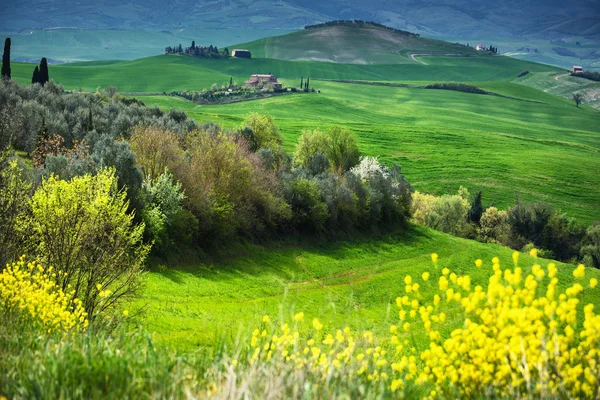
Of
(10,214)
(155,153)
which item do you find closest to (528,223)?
(155,153)

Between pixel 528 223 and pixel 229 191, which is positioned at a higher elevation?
pixel 229 191

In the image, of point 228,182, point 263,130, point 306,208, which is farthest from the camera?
point 263,130

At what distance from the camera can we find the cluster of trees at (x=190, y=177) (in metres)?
57.6

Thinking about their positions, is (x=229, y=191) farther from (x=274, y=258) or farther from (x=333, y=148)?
(x=333, y=148)

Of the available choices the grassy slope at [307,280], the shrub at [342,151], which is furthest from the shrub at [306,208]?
the shrub at [342,151]

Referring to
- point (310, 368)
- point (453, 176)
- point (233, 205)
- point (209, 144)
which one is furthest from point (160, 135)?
point (453, 176)

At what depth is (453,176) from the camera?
147875 millimetres

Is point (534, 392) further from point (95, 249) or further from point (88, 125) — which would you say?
point (88, 125)

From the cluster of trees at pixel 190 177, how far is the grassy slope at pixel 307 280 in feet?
10.9

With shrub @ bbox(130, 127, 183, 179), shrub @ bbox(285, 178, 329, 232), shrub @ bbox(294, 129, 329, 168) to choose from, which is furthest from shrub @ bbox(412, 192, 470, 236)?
shrub @ bbox(130, 127, 183, 179)

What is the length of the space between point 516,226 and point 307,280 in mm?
65688

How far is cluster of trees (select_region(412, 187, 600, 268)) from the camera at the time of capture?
11469 centimetres

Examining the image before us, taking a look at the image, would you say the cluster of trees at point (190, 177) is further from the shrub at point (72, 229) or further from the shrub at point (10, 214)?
the shrub at point (72, 229)

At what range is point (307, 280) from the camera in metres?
65.9
